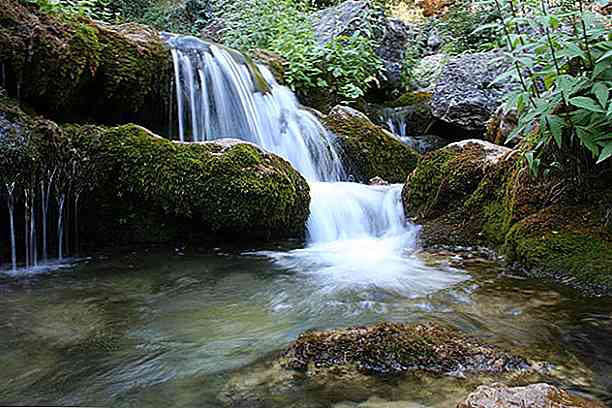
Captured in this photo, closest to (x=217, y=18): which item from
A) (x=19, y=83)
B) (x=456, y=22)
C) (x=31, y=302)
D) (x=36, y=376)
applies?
(x=456, y=22)

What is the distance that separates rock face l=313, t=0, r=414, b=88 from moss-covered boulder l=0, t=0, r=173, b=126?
481cm

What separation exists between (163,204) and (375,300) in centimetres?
240

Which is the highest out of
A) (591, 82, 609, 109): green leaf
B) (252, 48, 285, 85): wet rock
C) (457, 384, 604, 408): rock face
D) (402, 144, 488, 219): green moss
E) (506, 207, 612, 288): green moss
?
(252, 48, 285, 85): wet rock

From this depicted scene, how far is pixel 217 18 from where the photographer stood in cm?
1418

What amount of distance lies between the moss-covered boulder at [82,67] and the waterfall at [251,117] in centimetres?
39

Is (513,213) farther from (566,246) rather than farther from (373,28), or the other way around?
(373,28)

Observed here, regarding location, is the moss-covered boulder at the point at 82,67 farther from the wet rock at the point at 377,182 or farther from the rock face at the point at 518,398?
the rock face at the point at 518,398

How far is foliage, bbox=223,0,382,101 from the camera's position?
9.66m

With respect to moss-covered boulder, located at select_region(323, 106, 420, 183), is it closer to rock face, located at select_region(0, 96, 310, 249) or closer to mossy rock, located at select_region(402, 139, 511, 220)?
mossy rock, located at select_region(402, 139, 511, 220)

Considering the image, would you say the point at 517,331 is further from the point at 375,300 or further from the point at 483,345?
the point at 375,300

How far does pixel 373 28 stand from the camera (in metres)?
11.5

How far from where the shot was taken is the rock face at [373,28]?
36.5 feet

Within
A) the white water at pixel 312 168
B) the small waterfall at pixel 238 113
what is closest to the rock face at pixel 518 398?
the white water at pixel 312 168

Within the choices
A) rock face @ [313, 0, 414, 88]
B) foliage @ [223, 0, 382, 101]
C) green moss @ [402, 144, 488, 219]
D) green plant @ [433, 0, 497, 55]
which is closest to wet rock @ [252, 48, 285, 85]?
foliage @ [223, 0, 382, 101]
